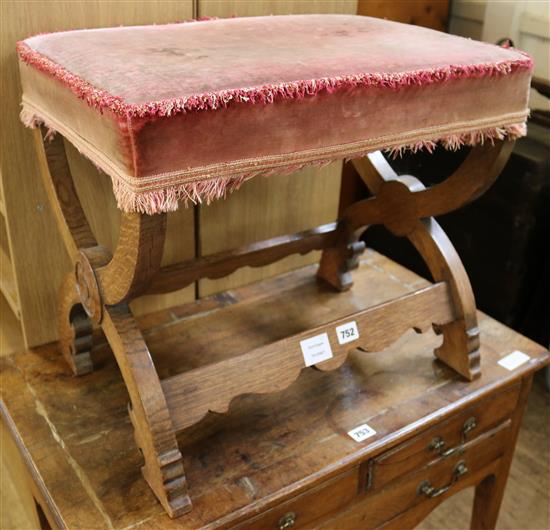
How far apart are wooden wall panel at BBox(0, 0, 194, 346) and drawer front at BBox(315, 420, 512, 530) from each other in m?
0.56

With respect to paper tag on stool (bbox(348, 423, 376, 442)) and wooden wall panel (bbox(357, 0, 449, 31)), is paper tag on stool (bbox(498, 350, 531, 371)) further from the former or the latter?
wooden wall panel (bbox(357, 0, 449, 31))

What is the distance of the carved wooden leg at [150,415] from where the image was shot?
0.77 m

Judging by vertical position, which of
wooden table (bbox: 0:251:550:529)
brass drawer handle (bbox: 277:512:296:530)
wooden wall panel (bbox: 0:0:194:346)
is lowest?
brass drawer handle (bbox: 277:512:296:530)

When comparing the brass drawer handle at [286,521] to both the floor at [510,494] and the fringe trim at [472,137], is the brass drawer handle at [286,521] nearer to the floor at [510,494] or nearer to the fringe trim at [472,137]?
the fringe trim at [472,137]

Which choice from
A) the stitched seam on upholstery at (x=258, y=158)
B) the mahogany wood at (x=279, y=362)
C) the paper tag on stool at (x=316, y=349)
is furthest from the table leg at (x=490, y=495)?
the stitched seam on upholstery at (x=258, y=158)

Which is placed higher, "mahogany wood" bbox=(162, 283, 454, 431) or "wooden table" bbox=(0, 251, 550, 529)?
"mahogany wood" bbox=(162, 283, 454, 431)

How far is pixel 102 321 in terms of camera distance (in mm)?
837

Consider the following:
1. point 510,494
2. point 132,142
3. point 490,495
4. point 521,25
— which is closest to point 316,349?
point 132,142

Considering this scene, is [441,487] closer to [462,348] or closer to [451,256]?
[462,348]

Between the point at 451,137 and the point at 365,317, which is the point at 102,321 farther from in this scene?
the point at 451,137

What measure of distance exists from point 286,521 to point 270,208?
0.59 metres

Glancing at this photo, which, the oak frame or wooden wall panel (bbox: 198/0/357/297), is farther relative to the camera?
wooden wall panel (bbox: 198/0/357/297)

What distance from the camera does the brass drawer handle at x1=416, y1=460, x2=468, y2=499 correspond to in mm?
1071

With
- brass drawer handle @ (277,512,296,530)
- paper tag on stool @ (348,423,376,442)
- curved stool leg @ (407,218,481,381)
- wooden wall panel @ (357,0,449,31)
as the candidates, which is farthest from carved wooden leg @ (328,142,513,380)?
wooden wall panel @ (357,0,449,31)
